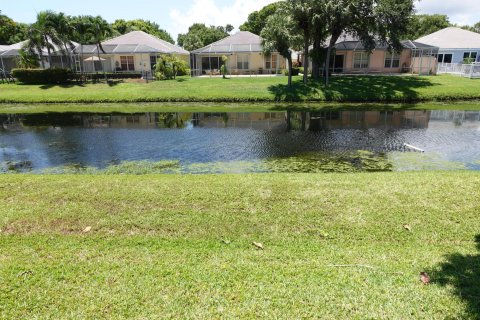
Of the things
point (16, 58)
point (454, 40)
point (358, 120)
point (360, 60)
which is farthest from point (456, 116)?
point (16, 58)

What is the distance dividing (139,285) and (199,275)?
78cm

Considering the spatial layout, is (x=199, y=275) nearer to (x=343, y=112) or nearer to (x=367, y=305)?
(x=367, y=305)

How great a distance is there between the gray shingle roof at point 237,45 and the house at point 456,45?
2192cm

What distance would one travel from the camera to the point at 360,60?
38.9 meters

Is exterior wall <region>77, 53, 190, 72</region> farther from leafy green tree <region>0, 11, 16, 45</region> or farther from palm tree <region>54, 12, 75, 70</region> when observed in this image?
leafy green tree <region>0, 11, 16, 45</region>

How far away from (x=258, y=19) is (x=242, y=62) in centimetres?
3671

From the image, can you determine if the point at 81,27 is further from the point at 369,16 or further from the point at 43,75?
the point at 369,16

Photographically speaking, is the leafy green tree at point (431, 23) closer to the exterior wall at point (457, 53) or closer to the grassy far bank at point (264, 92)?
the exterior wall at point (457, 53)

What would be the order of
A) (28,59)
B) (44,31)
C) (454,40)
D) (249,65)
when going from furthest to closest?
(454,40) < (249,65) < (28,59) < (44,31)

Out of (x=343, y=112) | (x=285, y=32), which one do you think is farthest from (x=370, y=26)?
(x=343, y=112)

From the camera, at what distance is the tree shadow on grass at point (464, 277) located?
4.18 m

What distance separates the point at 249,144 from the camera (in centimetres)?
1466

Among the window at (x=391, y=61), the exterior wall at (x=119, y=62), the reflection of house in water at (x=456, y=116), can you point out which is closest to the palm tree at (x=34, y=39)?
the exterior wall at (x=119, y=62)

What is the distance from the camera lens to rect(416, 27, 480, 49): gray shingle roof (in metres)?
42.6
